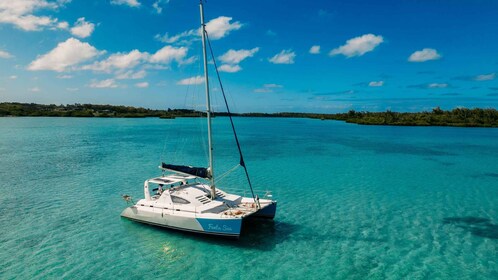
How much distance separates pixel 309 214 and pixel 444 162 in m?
33.1

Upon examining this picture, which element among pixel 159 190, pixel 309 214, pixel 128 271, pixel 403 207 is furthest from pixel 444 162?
pixel 128 271

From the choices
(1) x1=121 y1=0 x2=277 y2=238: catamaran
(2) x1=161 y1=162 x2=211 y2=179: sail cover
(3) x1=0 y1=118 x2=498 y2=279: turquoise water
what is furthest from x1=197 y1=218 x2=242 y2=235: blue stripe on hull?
(2) x1=161 y1=162 x2=211 y2=179: sail cover

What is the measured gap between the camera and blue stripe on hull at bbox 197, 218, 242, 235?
15719mm

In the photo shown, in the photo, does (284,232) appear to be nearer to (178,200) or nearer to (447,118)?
(178,200)

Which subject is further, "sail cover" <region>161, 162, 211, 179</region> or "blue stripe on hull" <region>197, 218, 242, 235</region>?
"sail cover" <region>161, 162, 211, 179</region>

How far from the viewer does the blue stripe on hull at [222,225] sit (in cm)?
1572

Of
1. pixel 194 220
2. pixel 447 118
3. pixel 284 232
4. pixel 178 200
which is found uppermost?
pixel 447 118

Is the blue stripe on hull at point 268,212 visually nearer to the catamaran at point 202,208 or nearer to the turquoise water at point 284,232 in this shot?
the catamaran at point 202,208

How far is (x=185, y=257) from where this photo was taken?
14.9 m

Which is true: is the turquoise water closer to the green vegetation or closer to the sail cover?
the sail cover

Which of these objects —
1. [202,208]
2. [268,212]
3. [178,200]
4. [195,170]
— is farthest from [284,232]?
[195,170]

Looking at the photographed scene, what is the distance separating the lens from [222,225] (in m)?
15.9

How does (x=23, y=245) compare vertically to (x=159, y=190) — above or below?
below

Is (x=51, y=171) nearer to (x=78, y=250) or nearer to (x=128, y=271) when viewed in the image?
(x=78, y=250)
